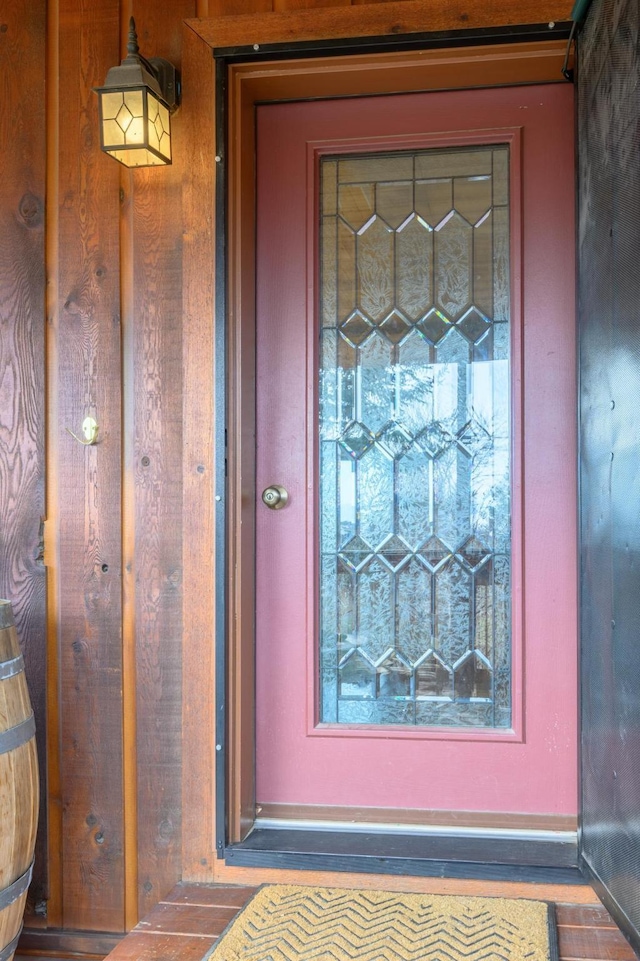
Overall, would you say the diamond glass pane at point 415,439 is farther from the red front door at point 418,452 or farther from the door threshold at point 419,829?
the door threshold at point 419,829

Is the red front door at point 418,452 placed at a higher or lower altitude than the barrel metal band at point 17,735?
higher

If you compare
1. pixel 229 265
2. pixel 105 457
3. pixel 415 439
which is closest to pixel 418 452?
pixel 415 439

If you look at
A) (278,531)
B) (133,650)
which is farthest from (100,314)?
(133,650)

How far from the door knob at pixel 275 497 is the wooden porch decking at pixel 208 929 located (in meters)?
0.96

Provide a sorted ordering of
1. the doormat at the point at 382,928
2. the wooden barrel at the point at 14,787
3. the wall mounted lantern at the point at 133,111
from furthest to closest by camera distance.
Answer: the wall mounted lantern at the point at 133,111
the wooden barrel at the point at 14,787
the doormat at the point at 382,928

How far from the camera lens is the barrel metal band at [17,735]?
1.81 meters

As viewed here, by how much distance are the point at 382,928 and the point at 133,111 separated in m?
1.93

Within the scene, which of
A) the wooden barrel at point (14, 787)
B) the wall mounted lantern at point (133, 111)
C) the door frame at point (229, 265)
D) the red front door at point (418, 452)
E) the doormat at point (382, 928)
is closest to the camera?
the doormat at point (382, 928)

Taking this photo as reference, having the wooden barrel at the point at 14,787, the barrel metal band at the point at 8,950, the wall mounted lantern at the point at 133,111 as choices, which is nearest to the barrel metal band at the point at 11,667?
the wooden barrel at the point at 14,787

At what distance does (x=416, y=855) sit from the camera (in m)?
2.02

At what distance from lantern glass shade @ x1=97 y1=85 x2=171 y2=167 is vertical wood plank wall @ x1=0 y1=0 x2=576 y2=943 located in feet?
0.40

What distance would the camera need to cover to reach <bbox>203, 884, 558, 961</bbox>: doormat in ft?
5.51

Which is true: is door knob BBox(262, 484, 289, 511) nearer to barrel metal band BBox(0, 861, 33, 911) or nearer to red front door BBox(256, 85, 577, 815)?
red front door BBox(256, 85, 577, 815)

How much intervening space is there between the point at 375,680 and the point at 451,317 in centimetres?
99
